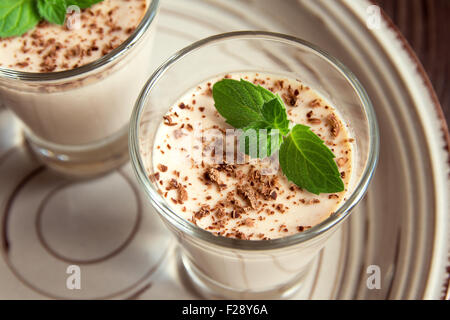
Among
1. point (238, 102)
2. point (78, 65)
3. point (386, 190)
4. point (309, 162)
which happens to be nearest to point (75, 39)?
point (78, 65)

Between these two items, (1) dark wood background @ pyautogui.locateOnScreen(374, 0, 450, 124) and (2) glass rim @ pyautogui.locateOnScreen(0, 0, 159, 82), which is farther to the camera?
(1) dark wood background @ pyautogui.locateOnScreen(374, 0, 450, 124)

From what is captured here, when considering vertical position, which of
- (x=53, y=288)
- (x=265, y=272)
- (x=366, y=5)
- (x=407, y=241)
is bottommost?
(x=53, y=288)

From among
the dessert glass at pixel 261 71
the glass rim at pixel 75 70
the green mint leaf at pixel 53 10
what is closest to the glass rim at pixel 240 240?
the dessert glass at pixel 261 71

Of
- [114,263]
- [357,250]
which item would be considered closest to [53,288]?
[114,263]

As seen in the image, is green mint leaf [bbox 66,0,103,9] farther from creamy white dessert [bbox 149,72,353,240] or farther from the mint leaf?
the mint leaf


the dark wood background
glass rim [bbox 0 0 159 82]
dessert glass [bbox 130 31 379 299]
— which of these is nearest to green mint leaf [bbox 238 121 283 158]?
dessert glass [bbox 130 31 379 299]

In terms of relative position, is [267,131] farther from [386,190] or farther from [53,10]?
[53,10]
